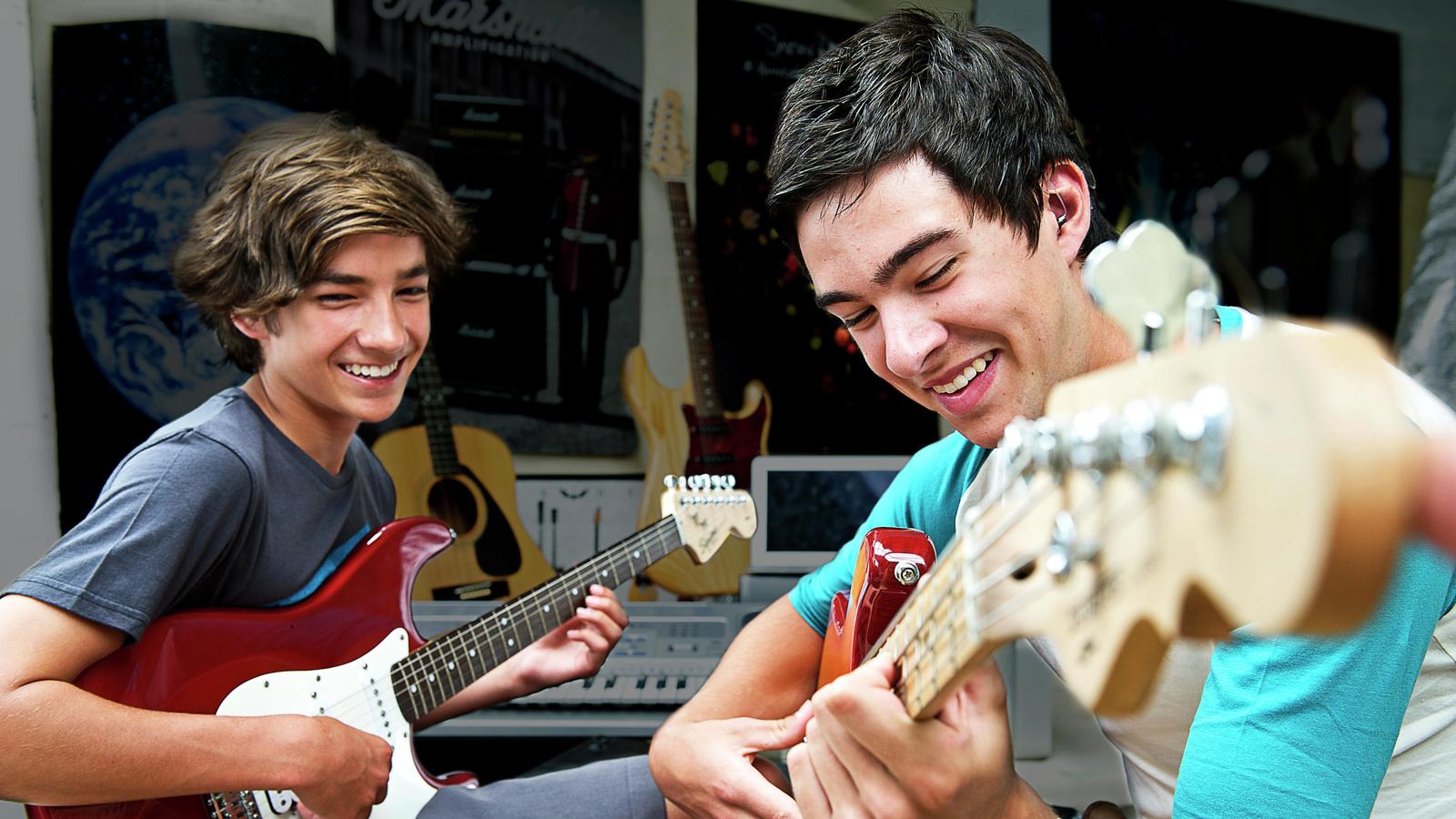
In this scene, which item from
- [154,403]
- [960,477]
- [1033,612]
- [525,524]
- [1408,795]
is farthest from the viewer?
[525,524]

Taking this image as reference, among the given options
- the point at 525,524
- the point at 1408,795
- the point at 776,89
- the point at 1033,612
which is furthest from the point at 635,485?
the point at 1033,612

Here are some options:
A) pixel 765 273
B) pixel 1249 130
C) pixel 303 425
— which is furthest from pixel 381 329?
pixel 1249 130

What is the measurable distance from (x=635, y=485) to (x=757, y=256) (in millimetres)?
884

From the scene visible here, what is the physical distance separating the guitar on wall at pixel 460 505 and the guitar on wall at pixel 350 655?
1229mm

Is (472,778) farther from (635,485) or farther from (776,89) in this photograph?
(776,89)

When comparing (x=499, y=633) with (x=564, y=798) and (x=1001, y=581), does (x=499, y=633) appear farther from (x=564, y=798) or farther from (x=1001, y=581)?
(x=1001, y=581)

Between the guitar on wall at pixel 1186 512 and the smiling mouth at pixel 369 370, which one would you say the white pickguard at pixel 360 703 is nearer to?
the smiling mouth at pixel 369 370

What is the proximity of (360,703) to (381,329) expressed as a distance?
67cm

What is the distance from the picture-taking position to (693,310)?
350 cm

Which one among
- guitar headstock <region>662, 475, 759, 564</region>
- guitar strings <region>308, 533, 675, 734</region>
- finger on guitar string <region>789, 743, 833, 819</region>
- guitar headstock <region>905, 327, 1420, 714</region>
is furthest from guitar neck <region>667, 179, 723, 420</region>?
guitar headstock <region>905, 327, 1420, 714</region>

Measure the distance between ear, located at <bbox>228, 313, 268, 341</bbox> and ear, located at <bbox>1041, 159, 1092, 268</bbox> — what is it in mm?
1390

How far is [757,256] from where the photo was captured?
365 cm

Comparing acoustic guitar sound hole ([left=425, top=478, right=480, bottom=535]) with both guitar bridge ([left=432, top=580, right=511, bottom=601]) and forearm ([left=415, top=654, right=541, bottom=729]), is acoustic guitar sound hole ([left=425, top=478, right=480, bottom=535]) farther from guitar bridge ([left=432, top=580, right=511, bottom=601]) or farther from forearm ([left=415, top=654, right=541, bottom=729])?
forearm ([left=415, top=654, right=541, bottom=729])

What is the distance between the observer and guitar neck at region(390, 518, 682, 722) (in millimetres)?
1947
